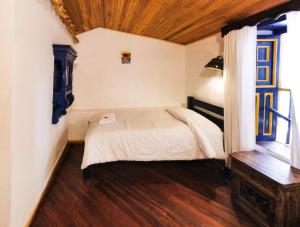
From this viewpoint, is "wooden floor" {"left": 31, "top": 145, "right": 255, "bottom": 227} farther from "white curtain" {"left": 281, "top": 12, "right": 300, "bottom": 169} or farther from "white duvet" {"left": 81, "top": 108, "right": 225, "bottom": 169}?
"white curtain" {"left": 281, "top": 12, "right": 300, "bottom": 169}

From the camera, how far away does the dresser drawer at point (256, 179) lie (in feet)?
6.06

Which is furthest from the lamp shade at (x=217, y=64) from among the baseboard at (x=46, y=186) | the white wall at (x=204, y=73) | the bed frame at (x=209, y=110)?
the baseboard at (x=46, y=186)

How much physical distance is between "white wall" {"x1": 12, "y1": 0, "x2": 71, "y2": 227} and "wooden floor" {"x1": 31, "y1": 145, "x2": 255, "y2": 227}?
1.04 feet

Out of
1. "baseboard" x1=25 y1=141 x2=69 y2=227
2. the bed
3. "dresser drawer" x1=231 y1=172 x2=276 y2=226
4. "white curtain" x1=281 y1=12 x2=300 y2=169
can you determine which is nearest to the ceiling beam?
the bed

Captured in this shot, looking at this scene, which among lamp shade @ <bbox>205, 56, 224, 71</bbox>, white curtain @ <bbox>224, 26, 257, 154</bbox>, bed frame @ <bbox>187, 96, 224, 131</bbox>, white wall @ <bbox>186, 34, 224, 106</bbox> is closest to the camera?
white curtain @ <bbox>224, 26, 257, 154</bbox>

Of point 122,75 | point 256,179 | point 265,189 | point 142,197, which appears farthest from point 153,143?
point 122,75

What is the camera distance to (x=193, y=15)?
303 cm

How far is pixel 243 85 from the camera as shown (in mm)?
2697

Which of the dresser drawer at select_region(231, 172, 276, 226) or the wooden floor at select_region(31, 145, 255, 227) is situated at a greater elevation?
the dresser drawer at select_region(231, 172, 276, 226)

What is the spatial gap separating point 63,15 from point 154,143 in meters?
2.23

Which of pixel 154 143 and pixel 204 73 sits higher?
pixel 204 73

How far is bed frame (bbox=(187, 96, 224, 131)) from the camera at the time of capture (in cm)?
343

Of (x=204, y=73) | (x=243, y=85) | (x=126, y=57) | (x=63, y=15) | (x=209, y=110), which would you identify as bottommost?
(x=209, y=110)

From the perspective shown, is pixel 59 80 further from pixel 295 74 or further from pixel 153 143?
pixel 295 74
